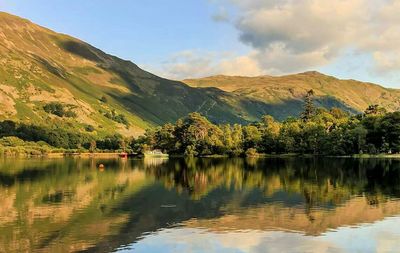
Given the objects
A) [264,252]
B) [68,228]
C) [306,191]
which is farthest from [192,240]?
[306,191]

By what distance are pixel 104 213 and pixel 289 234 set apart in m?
24.8

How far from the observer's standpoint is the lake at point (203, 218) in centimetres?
4053

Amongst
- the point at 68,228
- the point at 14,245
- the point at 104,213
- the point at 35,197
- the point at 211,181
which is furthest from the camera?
the point at 211,181

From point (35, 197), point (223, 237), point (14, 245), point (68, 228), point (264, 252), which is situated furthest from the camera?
point (35, 197)

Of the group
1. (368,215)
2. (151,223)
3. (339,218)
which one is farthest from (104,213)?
(368,215)

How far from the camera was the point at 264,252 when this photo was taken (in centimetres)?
3797

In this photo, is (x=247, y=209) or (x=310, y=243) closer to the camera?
(x=310, y=243)

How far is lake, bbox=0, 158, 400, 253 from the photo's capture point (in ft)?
133

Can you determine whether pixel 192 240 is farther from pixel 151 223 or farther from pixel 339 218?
pixel 339 218

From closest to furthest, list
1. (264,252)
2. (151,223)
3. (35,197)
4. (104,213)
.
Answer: (264,252) < (151,223) < (104,213) < (35,197)

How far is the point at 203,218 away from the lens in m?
54.3

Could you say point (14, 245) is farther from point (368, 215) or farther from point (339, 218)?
point (368, 215)

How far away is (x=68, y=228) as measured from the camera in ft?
157

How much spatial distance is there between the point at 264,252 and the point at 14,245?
22050mm
